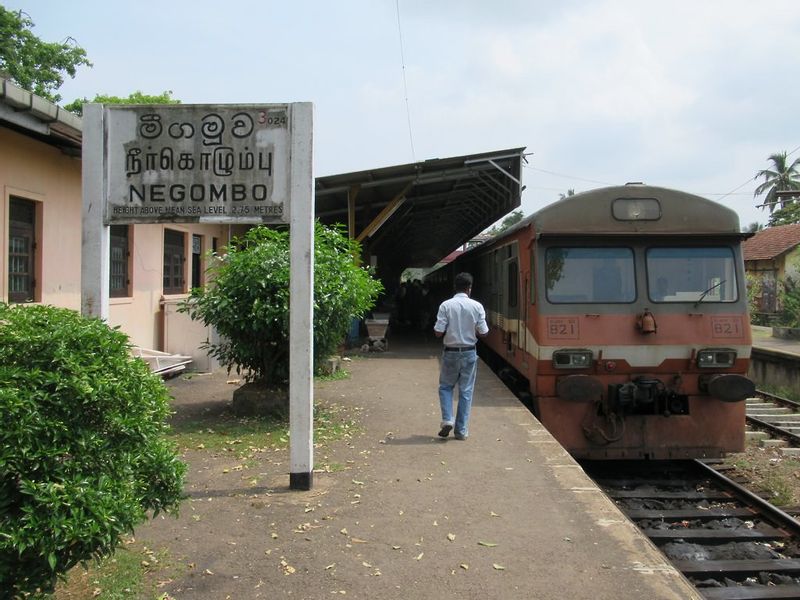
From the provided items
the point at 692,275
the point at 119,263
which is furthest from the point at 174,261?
the point at 692,275

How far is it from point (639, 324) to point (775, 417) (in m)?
5.48

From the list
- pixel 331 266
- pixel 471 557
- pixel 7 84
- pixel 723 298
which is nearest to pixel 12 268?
pixel 7 84

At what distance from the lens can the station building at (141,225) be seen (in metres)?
7.67

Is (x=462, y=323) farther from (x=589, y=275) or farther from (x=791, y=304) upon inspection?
(x=791, y=304)

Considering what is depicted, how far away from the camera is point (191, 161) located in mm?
5477

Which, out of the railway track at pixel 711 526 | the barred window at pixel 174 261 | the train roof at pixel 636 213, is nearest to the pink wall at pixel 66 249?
the barred window at pixel 174 261

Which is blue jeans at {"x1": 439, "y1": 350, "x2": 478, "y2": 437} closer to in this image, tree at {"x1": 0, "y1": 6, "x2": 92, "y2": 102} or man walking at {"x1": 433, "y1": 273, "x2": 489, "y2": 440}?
man walking at {"x1": 433, "y1": 273, "x2": 489, "y2": 440}

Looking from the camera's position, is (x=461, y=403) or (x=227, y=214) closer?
(x=227, y=214)

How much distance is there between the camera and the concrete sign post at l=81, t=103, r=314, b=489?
5.45m

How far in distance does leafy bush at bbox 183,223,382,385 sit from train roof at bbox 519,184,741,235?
2364 millimetres

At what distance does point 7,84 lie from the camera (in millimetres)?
5965

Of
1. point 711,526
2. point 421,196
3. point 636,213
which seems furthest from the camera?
point 421,196

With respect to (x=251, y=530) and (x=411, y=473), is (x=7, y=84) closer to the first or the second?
(x=251, y=530)

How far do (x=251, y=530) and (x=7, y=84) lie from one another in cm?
434
